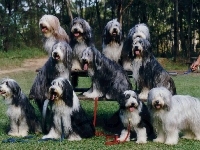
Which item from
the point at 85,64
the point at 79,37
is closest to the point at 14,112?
the point at 85,64

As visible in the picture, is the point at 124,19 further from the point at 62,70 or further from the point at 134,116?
the point at 134,116

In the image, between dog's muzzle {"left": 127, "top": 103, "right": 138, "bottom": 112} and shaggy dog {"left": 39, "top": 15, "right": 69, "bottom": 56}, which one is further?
shaggy dog {"left": 39, "top": 15, "right": 69, "bottom": 56}

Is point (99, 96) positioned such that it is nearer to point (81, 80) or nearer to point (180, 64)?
point (81, 80)

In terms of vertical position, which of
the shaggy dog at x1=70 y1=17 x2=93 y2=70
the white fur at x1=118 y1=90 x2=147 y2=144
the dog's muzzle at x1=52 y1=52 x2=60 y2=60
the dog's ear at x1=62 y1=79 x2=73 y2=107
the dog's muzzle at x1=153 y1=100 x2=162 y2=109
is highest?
the shaggy dog at x1=70 y1=17 x2=93 y2=70

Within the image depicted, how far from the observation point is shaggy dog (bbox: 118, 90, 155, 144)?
6.31 metres

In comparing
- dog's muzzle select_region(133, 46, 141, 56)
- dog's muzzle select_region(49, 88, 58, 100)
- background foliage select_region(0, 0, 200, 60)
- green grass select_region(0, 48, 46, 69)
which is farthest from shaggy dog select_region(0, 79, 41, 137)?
background foliage select_region(0, 0, 200, 60)

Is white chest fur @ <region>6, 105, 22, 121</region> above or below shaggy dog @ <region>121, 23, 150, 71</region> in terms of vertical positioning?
below

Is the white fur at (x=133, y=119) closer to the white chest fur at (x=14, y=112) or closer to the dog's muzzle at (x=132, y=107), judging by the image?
the dog's muzzle at (x=132, y=107)

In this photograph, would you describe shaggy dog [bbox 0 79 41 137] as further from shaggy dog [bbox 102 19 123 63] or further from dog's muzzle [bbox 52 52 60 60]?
shaggy dog [bbox 102 19 123 63]

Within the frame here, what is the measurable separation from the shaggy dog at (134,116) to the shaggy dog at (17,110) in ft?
4.91

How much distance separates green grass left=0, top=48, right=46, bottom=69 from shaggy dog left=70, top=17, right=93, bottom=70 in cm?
1484

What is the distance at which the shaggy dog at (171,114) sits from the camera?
6223 mm

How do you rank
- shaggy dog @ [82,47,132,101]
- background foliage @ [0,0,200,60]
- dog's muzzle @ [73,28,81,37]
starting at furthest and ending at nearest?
background foliage @ [0,0,200,60]
dog's muzzle @ [73,28,81,37]
shaggy dog @ [82,47,132,101]

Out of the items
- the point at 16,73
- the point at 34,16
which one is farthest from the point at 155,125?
the point at 34,16
